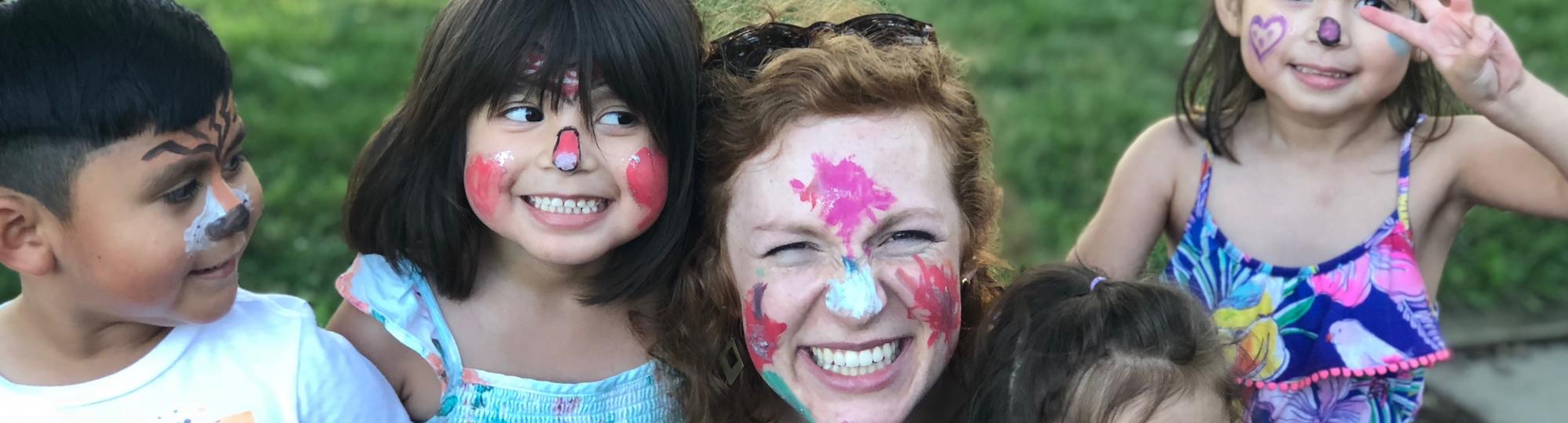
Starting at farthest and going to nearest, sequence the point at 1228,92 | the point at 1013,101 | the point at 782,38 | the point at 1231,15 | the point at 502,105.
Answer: the point at 1013,101, the point at 1228,92, the point at 1231,15, the point at 782,38, the point at 502,105

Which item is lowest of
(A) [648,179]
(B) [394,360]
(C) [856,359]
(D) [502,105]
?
(B) [394,360]

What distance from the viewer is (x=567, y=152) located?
263cm

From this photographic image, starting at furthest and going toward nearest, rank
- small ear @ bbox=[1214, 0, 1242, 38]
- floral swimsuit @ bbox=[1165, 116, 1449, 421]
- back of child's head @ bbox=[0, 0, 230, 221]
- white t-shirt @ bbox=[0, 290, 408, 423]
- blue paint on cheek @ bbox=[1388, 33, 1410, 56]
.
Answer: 1. small ear @ bbox=[1214, 0, 1242, 38]
2. floral swimsuit @ bbox=[1165, 116, 1449, 421]
3. blue paint on cheek @ bbox=[1388, 33, 1410, 56]
4. white t-shirt @ bbox=[0, 290, 408, 423]
5. back of child's head @ bbox=[0, 0, 230, 221]

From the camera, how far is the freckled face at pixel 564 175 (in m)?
2.67

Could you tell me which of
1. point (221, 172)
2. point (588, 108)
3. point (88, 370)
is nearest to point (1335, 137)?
point (588, 108)

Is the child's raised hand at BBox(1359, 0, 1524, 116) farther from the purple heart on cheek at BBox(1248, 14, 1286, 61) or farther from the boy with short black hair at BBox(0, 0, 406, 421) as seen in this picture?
the boy with short black hair at BBox(0, 0, 406, 421)

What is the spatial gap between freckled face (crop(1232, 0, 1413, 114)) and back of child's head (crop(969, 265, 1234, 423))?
0.58 metres

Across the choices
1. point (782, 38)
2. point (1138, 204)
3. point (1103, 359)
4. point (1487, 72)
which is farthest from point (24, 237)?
point (1487, 72)

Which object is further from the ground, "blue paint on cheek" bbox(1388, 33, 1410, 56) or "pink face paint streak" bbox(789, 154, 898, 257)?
"blue paint on cheek" bbox(1388, 33, 1410, 56)

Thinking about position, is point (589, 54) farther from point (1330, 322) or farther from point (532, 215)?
point (1330, 322)

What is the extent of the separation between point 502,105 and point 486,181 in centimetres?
14

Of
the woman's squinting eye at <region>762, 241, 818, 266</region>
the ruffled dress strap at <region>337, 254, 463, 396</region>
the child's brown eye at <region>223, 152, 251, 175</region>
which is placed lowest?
the ruffled dress strap at <region>337, 254, 463, 396</region>

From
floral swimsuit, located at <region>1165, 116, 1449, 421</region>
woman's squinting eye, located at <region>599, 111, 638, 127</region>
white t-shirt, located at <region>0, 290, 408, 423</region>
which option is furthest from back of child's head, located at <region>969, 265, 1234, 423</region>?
white t-shirt, located at <region>0, 290, 408, 423</region>

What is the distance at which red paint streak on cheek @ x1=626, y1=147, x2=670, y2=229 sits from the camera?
2.70m
